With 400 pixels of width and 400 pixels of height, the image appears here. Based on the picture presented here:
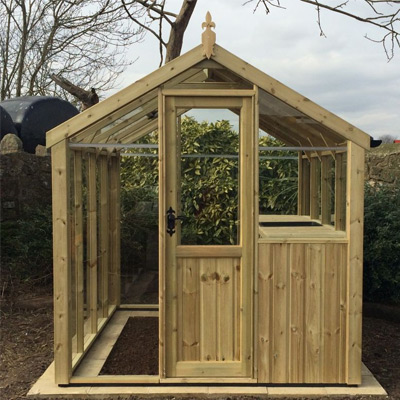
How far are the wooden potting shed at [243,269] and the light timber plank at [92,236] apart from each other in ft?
2.84

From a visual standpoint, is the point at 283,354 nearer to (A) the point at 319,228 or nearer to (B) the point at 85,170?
(A) the point at 319,228

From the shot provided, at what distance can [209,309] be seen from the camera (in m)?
3.86

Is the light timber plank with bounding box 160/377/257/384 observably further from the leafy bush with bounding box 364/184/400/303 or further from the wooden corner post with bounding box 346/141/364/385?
the leafy bush with bounding box 364/184/400/303

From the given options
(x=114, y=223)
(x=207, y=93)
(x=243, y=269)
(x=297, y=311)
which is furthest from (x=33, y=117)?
(x=297, y=311)

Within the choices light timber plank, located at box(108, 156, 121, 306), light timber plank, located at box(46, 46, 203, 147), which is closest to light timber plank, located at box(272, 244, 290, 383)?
light timber plank, located at box(46, 46, 203, 147)

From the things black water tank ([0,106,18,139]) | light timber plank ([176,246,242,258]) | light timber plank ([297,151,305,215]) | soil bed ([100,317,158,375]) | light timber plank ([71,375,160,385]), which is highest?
black water tank ([0,106,18,139])

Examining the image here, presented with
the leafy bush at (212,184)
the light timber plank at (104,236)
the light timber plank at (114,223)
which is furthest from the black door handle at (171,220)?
the light timber plank at (114,223)

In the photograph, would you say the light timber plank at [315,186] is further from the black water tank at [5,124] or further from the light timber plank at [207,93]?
the black water tank at [5,124]

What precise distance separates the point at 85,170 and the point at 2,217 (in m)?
3.01

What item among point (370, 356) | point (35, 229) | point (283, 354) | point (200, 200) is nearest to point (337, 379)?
point (283, 354)

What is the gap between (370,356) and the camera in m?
4.85

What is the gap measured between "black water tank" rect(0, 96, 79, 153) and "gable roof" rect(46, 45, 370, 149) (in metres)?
4.78

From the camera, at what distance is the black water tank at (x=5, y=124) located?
296 inches

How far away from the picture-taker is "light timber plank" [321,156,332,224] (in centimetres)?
433
